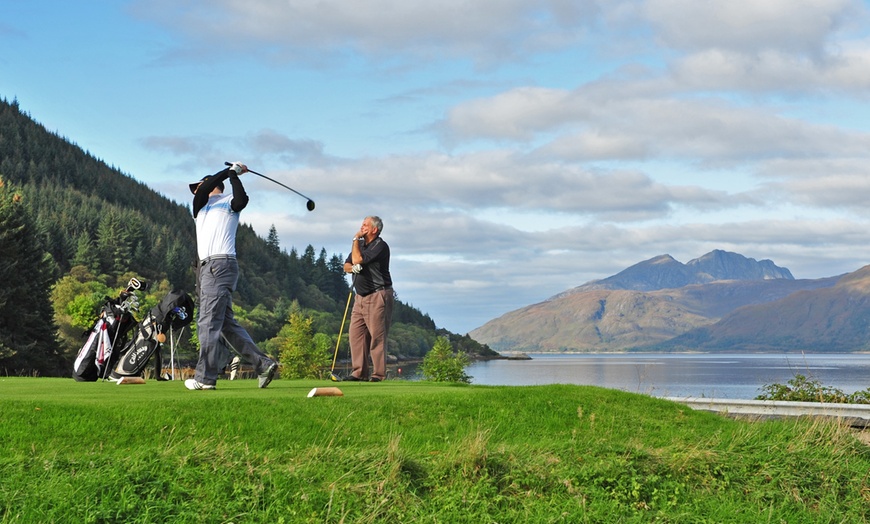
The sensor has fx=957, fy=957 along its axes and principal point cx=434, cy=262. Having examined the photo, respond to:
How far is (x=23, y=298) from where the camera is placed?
5922cm

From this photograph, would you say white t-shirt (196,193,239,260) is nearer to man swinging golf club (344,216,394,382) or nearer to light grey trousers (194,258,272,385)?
light grey trousers (194,258,272,385)

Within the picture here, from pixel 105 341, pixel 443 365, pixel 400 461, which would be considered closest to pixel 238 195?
pixel 105 341

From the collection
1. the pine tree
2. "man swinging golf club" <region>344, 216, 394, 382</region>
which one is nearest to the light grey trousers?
"man swinging golf club" <region>344, 216, 394, 382</region>

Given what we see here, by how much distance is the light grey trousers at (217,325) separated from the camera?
13.6 m

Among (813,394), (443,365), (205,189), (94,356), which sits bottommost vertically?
(813,394)

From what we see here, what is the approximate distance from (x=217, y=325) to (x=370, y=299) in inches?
148

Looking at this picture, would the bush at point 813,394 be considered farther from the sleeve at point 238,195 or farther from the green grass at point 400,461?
the sleeve at point 238,195

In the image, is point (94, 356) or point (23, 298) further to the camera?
point (23, 298)

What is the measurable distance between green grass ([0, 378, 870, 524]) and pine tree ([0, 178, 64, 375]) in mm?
46860

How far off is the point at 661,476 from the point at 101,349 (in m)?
9.94

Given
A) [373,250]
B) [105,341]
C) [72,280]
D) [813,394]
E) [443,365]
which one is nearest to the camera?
[105,341]

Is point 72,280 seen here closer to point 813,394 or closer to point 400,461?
point 813,394

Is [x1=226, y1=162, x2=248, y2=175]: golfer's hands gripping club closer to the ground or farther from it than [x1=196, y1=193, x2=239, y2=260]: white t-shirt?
farther from it

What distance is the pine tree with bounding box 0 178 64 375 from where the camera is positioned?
184 feet
